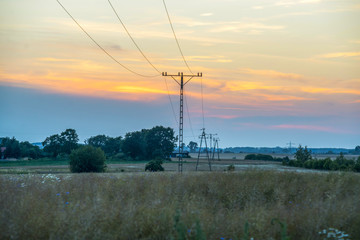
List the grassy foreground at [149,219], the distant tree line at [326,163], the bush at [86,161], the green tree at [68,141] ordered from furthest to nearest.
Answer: the green tree at [68,141] < the distant tree line at [326,163] < the bush at [86,161] < the grassy foreground at [149,219]

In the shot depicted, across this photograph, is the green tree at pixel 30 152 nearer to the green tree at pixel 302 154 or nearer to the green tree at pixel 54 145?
the green tree at pixel 54 145

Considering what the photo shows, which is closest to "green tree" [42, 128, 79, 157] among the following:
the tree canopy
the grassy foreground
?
the tree canopy

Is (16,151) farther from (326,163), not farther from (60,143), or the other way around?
(326,163)

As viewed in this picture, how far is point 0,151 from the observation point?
112188 mm

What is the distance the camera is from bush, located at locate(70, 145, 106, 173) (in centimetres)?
4262

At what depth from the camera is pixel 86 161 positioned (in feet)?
141

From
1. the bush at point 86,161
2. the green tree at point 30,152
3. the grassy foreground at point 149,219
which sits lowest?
the grassy foreground at point 149,219

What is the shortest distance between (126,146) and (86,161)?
246 ft

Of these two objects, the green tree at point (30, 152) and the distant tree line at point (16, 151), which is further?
the green tree at point (30, 152)

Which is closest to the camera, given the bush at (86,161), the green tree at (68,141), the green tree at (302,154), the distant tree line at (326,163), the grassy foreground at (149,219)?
the grassy foreground at (149,219)

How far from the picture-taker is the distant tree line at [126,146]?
351 feet

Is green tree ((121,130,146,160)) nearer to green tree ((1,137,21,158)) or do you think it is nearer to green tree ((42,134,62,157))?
green tree ((42,134,62,157))

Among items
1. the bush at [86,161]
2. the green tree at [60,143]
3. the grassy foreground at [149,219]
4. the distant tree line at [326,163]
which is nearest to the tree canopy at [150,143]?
the green tree at [60,143]

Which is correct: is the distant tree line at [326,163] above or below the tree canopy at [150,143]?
below
